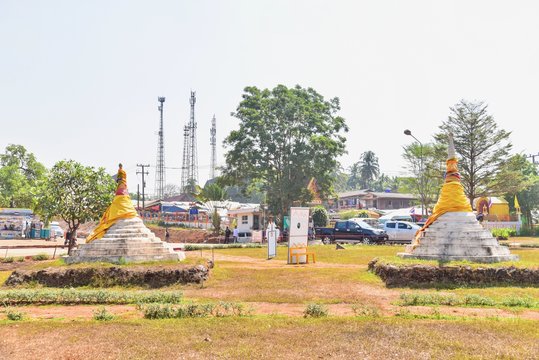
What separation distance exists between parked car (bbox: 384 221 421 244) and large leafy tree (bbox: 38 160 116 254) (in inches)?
765

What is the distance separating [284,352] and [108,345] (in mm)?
2907

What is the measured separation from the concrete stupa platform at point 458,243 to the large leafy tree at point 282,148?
88.9ft

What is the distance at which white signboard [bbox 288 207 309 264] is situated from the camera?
821 inches

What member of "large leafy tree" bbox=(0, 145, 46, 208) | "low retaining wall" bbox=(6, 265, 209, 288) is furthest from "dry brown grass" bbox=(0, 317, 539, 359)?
"large leafy tree" bbox=(0, 145, 46, 208)

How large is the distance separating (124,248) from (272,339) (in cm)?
1057

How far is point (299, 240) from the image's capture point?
21.2 m

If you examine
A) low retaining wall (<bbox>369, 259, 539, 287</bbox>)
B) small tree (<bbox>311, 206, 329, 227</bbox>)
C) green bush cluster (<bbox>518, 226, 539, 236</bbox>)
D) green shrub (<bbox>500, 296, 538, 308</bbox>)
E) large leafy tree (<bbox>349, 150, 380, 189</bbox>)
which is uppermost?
large leafy tree (<bbox>349, 150, 380, 189</bbox>)

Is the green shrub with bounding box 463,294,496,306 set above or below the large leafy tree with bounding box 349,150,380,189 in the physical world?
below

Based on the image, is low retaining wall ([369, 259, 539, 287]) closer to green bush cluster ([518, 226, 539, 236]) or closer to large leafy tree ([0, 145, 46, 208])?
green bush cluster ([518, 226, 539, 236])

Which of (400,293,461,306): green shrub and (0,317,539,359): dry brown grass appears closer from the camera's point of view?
(0,317,539,359): dry brown grass

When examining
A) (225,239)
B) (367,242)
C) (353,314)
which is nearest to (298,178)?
(225,239)

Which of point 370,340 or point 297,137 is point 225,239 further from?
point 370,340

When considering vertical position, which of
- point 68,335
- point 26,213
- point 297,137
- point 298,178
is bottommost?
point 68,335

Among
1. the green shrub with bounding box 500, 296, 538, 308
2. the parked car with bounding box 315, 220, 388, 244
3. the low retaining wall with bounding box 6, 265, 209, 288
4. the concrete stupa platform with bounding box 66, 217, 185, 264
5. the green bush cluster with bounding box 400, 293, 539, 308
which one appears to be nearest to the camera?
the green shrub with bounding box 500, 296, 538, 308
